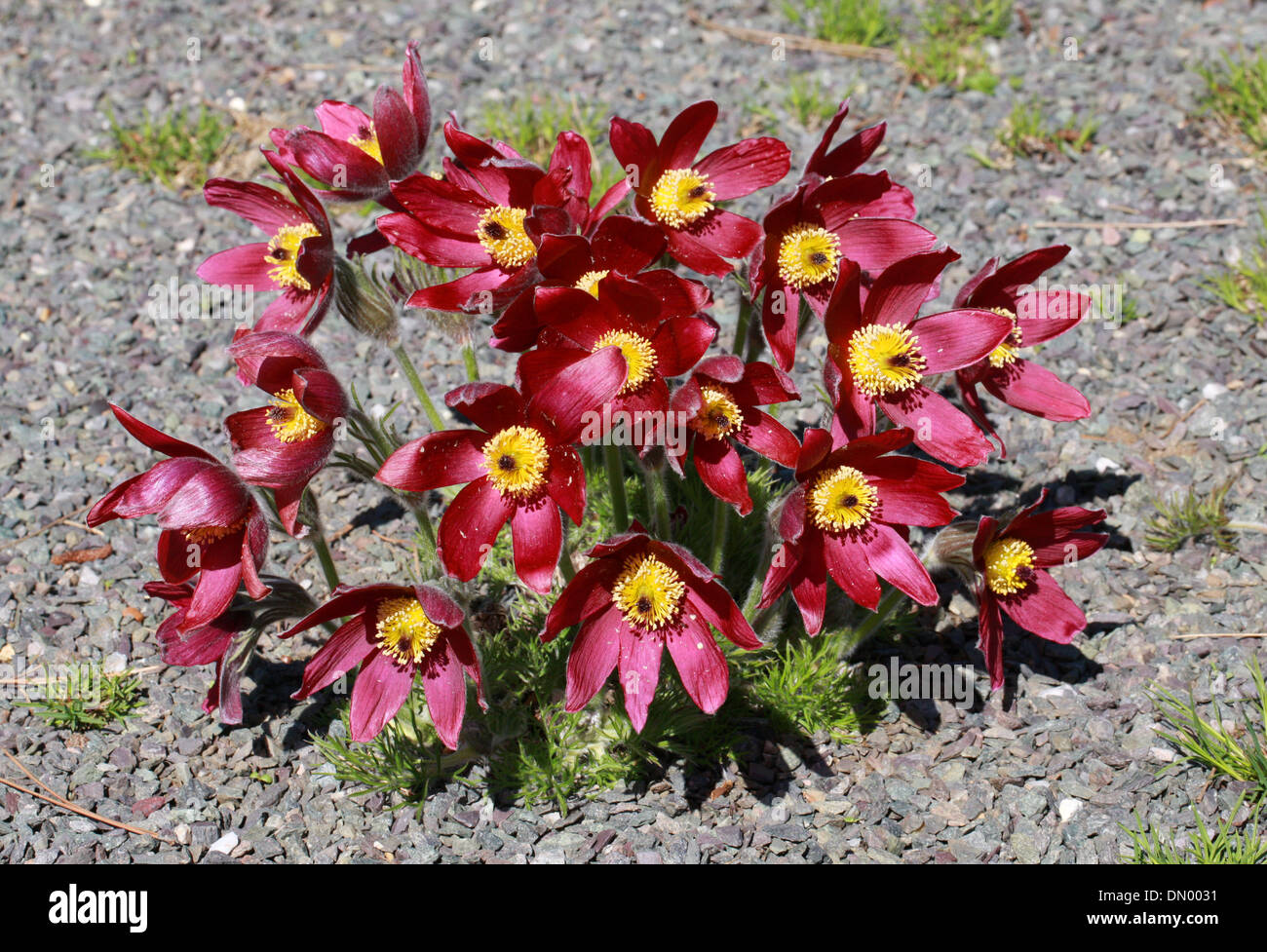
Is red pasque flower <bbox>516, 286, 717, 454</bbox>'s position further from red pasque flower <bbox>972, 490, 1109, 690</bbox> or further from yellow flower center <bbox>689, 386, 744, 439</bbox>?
red pasque flower <bbox>972, 490, 1109, 690</bbox>

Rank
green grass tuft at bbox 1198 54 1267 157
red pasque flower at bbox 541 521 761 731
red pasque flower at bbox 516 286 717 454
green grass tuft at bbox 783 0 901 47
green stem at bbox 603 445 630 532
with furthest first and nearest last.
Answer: green grass tuft at bbox 783 0 901 47 < green grass tuft at bbox 1198 54 1267 157 < green stem at bbox 603 445 630 532 < red pasque flower at bbox 541 521 761 731 < red pasque flower at bbox 516 286 717 454

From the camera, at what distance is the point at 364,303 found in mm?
3209

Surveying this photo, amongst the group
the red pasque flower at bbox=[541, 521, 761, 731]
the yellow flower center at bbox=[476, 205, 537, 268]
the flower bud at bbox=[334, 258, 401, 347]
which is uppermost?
the yellow flower center at bbox=[476, 205, 537, 268]

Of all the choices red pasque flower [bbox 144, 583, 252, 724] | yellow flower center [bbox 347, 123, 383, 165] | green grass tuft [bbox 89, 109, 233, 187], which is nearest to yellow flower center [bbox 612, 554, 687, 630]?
red pasque flower [bbox 144, 583, 252, 724]

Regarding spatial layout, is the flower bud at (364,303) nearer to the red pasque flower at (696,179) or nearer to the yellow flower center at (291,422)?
the yellow flower center at (291,422)

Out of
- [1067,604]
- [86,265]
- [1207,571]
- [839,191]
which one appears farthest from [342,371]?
[1207,571]

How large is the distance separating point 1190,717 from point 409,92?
2.84 metres

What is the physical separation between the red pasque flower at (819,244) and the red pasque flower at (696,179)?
0.31 ft

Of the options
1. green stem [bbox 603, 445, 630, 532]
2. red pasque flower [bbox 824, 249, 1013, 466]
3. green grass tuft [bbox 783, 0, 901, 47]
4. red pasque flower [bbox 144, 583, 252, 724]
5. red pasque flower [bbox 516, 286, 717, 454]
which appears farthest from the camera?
green grass tuft [bbox 783, 0, 901, 47]

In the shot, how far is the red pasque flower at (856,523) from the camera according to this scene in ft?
8.91

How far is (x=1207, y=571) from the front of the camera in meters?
3.75

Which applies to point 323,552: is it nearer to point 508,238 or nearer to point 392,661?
point 392,661

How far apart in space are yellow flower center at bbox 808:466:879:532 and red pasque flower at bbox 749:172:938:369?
31cm

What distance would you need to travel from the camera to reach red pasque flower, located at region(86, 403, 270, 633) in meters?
2.64
